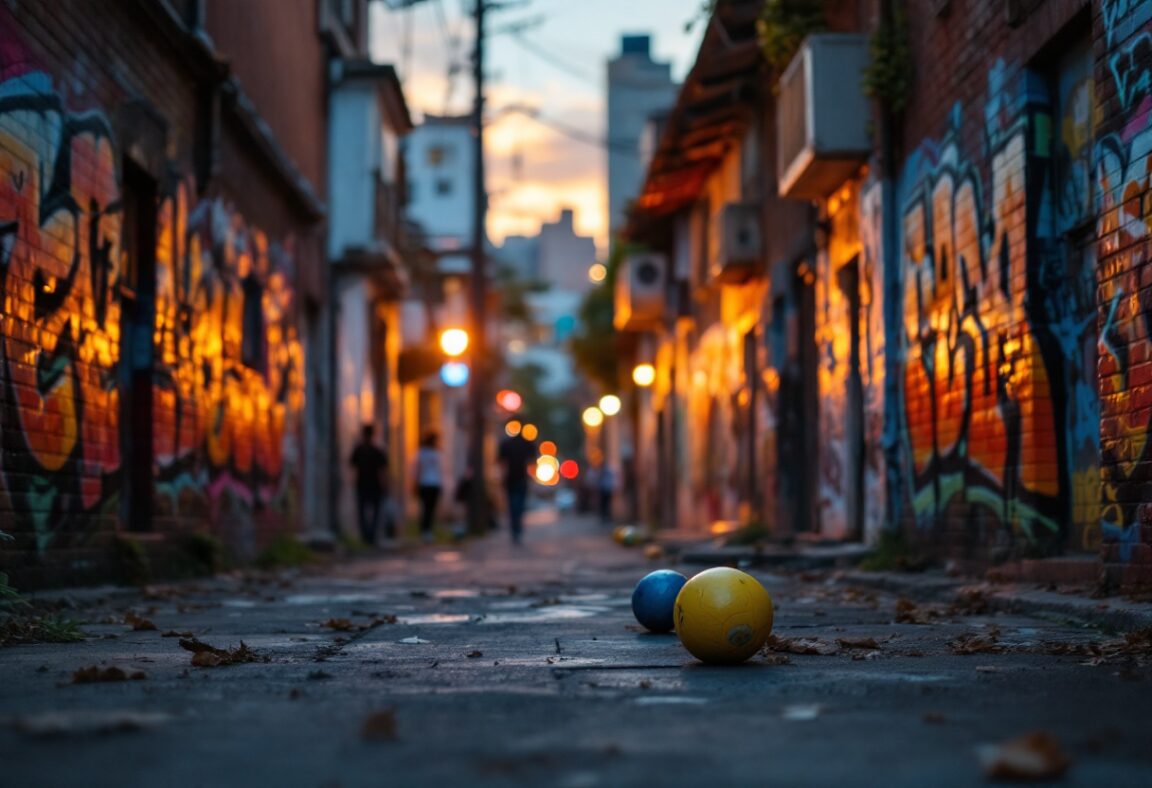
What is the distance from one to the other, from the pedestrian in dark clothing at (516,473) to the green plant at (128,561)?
45.2 feet

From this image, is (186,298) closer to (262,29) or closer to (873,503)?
(262,29)

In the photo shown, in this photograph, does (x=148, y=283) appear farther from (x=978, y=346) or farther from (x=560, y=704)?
(x=560, y=704)

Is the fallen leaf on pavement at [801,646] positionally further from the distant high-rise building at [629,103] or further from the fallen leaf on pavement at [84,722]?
Answer: the distant high-rise building at [629,103]

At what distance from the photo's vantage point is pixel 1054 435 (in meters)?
9.54

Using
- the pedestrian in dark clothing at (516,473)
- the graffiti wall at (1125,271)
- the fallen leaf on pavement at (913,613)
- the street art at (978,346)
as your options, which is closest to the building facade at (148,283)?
the fallen leaf on pavement at (913,613)

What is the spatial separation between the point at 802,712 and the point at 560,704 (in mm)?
717

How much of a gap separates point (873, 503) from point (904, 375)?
4.70 feet

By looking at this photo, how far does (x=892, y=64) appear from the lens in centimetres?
1320

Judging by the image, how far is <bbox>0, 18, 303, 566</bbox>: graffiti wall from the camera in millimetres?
8750

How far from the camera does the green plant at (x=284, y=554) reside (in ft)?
52.4

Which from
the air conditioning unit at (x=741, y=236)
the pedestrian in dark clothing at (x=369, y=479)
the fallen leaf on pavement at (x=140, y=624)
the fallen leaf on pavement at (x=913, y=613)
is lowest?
the fallen leaf on pavement at (x=913, y=613)

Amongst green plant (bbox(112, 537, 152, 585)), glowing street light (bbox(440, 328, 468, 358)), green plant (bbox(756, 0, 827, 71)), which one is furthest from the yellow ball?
glowing street light (bbox(440, 328, 468, 358))

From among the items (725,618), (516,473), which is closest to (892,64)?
(725,618)

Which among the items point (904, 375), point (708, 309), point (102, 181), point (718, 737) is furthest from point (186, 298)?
point (708, 309)
